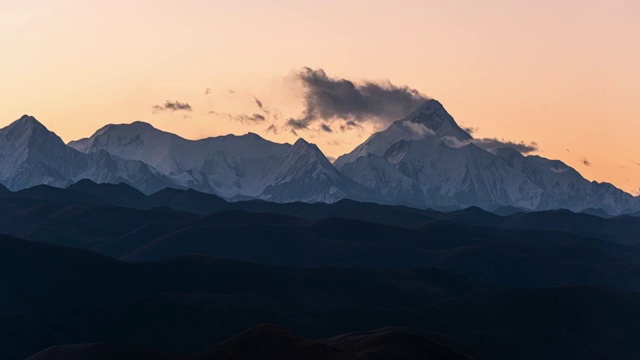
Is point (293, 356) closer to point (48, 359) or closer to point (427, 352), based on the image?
point (427, 352)

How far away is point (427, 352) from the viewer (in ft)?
578

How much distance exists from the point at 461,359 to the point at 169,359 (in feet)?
150

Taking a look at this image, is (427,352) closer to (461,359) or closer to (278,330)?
(461,359)

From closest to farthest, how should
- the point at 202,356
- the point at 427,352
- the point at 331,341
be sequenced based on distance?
the point at 202,356 → the point at 427,352 → the point at 331,341

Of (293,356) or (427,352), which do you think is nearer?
(293,356)

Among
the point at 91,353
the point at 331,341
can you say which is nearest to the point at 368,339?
the point at 331,341

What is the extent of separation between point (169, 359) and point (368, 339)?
32.0 meters

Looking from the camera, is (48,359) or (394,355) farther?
(48,359)

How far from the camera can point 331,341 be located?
190000 millimetres

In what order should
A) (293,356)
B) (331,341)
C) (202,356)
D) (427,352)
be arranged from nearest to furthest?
(293,356) → (202,356) → (427,352) → (331,341)

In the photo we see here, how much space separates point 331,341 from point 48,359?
141 feet

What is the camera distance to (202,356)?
165m

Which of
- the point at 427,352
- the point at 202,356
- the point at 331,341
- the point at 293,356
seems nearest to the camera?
the point at 293,356

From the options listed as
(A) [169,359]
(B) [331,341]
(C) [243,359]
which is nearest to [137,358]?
(A) [169,359]
